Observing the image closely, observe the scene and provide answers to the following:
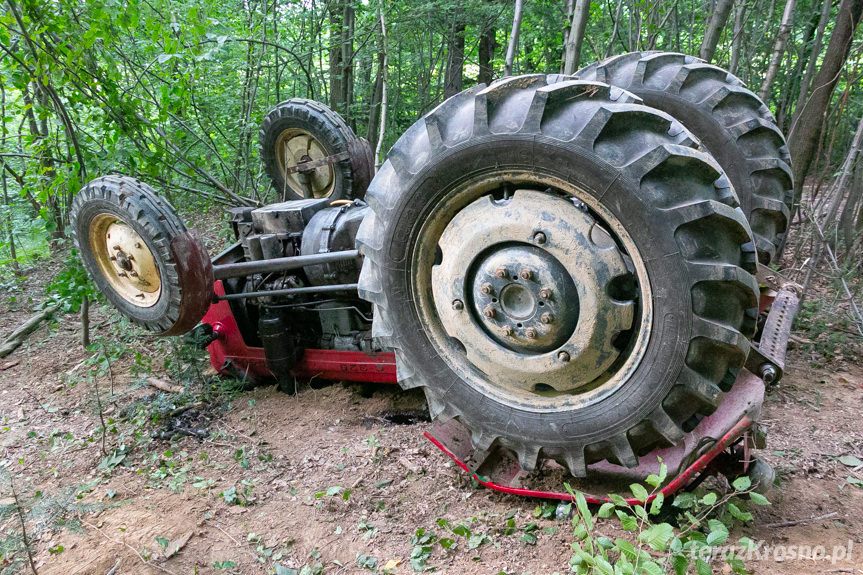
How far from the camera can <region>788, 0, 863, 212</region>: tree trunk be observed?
4.82 m

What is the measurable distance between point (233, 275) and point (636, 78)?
2571 mm

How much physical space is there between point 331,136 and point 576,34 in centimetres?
192

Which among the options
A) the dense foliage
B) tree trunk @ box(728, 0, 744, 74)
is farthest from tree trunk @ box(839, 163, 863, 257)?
tree trunk @ box(728, 0, 744, 74)

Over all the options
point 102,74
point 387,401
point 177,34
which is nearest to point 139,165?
point 102,74

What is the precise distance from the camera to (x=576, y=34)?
392 centimetres

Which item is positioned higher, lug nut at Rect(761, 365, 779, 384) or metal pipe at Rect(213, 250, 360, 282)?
metal pipe at Rect(213, 250, 360, 282)

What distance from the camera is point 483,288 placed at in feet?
7.47

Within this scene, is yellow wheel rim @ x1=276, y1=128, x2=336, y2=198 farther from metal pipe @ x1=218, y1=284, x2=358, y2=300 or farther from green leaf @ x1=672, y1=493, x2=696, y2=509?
green leaf @ x1=672, y1=493, x2=696, y2=509

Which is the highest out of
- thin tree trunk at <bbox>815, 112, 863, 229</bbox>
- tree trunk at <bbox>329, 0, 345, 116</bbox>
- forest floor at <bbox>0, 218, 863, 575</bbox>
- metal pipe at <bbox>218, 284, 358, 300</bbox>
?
tree trunk at <bbox>329, 0, 345, 116</bbox>

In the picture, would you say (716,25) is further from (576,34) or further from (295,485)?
(295,485)

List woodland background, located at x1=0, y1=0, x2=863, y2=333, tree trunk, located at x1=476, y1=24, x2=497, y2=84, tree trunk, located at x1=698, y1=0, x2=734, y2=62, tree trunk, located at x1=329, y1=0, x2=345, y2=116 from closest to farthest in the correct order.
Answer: woodland background, located at x1=0, y1=0, x2=863, y2=333 → tree trunk, located at x1=698, y1=0, x2=734, y2=62 → tree trunk, located at x1=329, y1=0, x2=345, y2=116 → tree trunk, located at x1=476, y1=24, x2=497, y2=84

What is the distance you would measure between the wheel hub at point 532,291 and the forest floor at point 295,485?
0.64m

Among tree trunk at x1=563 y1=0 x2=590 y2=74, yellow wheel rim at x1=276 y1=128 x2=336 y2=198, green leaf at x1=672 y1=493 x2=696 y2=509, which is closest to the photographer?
green leaf at x1=672 y1=493 x2=696 y2=509

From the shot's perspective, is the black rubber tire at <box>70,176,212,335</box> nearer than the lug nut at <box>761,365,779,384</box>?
No
